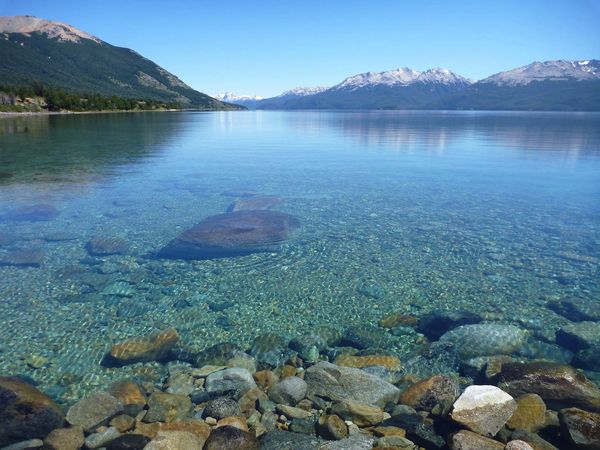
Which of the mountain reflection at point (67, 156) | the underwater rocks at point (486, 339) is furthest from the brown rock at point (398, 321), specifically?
the mountain reflection at point (67, 156)

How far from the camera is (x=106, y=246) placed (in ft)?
63.1

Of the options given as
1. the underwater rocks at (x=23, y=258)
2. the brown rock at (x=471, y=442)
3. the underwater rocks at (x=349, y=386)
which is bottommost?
the underwater rocks at (x=349, y=386)

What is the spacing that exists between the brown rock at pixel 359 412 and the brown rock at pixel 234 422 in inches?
75.3

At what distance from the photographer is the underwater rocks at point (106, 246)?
1866cm

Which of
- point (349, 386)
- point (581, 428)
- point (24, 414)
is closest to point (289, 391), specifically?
point (349, 386)

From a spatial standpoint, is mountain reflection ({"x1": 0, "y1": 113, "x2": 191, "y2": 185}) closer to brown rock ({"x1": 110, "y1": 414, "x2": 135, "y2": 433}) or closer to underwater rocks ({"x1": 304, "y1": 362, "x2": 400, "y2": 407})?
brown rock ({"x1": 110, "y1": 414, "x2": 135, "y2": 433})

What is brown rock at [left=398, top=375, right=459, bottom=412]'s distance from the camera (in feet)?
28.7

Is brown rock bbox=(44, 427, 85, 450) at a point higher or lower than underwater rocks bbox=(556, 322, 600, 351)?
higher

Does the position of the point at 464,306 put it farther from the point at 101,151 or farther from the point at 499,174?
the point at 101,151

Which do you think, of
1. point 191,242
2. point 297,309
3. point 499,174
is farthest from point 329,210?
point 499,174

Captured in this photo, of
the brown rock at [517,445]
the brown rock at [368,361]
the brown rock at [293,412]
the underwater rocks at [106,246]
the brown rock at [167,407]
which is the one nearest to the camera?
the brown rock at [517,445]

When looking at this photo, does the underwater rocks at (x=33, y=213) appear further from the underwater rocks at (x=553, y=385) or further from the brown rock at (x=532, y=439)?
the brown rock at (x=532, y=439)

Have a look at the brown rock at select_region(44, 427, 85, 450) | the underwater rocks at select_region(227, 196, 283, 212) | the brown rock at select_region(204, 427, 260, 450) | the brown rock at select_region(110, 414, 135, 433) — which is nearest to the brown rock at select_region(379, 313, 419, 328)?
the brown rock at select_region(204, 427, 260, 450)

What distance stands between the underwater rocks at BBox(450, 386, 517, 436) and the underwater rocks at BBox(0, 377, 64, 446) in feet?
26.9
